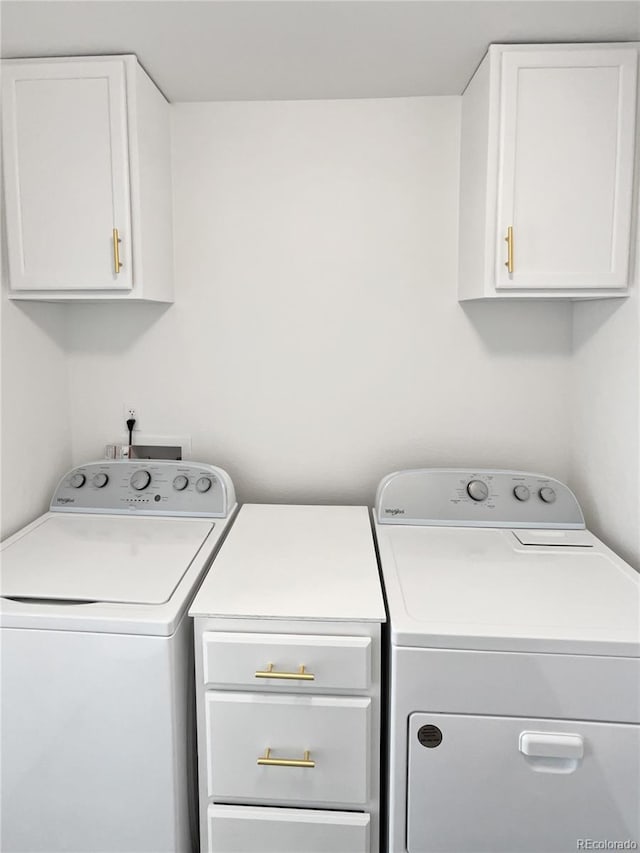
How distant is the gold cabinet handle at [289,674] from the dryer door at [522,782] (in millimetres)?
234

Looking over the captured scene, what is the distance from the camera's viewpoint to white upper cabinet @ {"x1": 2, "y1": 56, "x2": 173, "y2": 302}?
1648mm

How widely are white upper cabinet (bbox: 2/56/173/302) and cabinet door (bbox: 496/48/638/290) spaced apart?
0.97m

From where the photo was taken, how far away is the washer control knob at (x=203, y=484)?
1938 millimetres

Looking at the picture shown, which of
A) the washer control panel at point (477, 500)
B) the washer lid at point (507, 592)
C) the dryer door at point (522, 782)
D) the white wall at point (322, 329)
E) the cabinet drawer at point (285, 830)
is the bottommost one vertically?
the cabinet drawer at point (285, 830)

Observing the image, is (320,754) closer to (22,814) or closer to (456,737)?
(456,737)

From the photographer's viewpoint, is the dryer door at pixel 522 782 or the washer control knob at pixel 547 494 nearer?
the dryer door at pixel 522 782

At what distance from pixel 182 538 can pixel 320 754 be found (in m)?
0.68

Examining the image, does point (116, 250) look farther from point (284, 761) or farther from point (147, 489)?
point (284, 761)

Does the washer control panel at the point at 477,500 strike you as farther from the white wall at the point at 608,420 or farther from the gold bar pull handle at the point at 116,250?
the gold bar pull handle at the point at 116,250

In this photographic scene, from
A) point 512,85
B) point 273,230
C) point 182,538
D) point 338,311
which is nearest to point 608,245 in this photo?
point 512,85

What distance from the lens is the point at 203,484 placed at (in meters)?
1.94

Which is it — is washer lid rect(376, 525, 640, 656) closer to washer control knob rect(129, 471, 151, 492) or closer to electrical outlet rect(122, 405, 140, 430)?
washer control knob rect(129, 471, 151, 492)

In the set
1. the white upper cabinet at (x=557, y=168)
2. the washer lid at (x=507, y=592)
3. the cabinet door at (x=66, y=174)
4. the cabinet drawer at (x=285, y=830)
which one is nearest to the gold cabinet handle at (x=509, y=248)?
the white upper cabinet at (x=557, y=168)

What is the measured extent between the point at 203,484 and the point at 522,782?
115 cm
